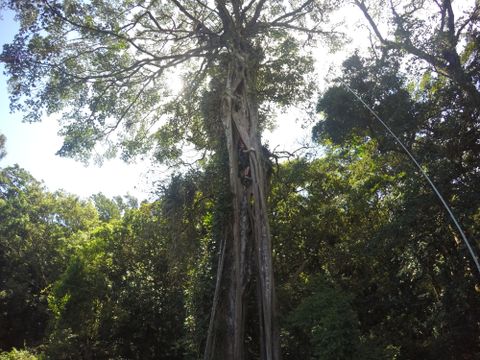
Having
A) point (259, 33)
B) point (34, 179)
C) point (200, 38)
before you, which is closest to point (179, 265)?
point (200, 38)

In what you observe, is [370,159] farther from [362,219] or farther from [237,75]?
[237,75]

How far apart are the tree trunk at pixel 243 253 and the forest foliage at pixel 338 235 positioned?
0.19 metres

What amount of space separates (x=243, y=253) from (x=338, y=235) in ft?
12.9

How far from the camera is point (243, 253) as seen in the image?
5043 millimetres

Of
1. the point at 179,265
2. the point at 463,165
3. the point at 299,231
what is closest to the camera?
the point at 463,165

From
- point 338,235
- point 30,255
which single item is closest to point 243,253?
point 338,235

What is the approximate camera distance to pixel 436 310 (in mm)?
5992

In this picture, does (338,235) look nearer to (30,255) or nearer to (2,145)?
(30,255)

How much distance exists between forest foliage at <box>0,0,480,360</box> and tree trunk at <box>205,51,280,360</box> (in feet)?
0.61

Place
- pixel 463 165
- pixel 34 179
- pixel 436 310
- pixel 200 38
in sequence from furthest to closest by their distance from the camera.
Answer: pixel 34 179 → pixel 200 38 → pixel 436 310 → pixel 463 165

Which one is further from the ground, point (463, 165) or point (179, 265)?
point (463, 165)

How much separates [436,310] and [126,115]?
7.14 meters

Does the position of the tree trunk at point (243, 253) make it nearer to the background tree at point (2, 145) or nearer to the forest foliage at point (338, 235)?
the forest foliage at point (338, 235)

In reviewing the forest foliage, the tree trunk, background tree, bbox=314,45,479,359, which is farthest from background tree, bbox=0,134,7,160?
background tree, bbox=314,45,479,359
